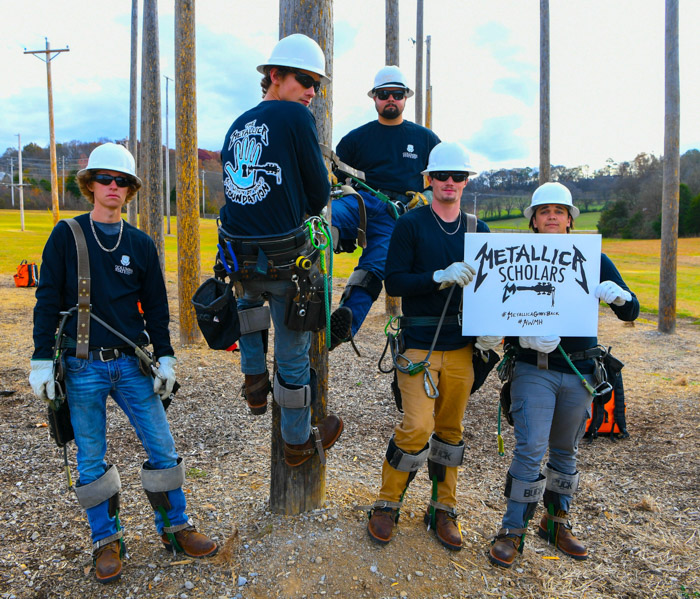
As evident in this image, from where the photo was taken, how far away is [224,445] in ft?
19.9

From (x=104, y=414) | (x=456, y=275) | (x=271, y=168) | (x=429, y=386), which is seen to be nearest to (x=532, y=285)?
(x=456, y=275)

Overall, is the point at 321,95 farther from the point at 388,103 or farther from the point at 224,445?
the point at 224,445

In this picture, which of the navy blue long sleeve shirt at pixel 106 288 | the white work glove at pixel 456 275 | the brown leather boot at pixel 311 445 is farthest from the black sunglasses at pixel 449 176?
the navy blue long sleeve shirt at pixel 106 288

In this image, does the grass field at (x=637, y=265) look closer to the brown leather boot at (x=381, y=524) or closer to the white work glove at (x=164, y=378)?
the brown leather boot at (x=381, y=524)

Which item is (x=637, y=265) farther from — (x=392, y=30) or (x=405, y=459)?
(x=405, y=459)

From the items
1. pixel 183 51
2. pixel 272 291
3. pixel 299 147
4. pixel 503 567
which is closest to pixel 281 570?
pixel 503 567

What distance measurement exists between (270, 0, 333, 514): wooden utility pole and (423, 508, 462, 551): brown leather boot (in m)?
0.88

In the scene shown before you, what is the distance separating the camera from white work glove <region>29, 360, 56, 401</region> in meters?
3.33

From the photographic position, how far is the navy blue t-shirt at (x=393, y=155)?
4.93 metres

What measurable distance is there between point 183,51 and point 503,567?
8.49m

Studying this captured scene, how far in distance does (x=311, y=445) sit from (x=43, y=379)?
1726 millimetres

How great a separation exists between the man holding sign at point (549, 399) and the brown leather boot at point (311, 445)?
128cm

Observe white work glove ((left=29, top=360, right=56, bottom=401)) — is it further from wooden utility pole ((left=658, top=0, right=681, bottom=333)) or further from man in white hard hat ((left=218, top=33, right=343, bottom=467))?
wooden utility pole ((left=658, top=0, right=681, bottom=333))

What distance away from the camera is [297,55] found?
337 centimetres
